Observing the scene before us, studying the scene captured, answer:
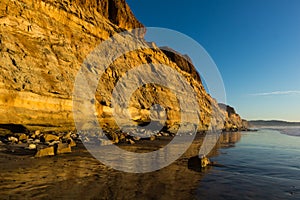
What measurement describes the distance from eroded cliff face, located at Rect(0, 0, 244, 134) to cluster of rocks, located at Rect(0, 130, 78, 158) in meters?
1.76

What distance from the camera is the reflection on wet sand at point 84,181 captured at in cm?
518

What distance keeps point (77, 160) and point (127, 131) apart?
1402 centimetres

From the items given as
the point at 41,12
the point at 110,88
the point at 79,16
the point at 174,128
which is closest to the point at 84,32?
the point at 79,16

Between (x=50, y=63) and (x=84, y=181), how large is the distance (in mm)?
14575

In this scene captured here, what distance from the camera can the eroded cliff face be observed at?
14.7 meters

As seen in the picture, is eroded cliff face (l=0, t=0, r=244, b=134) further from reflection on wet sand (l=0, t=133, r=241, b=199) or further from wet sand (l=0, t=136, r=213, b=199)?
reflection on wet sand (l=0, t=133, r=241, b=199)

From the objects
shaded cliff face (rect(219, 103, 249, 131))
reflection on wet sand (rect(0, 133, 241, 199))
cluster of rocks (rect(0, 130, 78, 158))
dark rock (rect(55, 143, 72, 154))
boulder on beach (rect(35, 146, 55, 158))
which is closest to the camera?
reflection on wet sand (rect(0, 133, 241, 199))

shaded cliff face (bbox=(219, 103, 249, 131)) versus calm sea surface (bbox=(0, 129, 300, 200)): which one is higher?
shaded cliff face (bbox=(219, 103, 249, 131))

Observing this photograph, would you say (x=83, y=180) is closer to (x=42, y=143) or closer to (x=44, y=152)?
(x=44, y=152)

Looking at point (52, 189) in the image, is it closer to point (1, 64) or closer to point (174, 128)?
point (1, 64)

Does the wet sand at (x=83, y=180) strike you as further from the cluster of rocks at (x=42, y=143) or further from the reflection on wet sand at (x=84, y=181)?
the cluster of rocks at (x=42, y=143)

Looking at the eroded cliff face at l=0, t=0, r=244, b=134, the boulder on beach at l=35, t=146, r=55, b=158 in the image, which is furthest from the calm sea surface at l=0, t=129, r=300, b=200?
the eroded cliff face at l=0, t=0, r=244, b=134

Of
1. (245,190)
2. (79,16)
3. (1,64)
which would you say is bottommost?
(245,190)

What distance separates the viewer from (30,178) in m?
6.17
